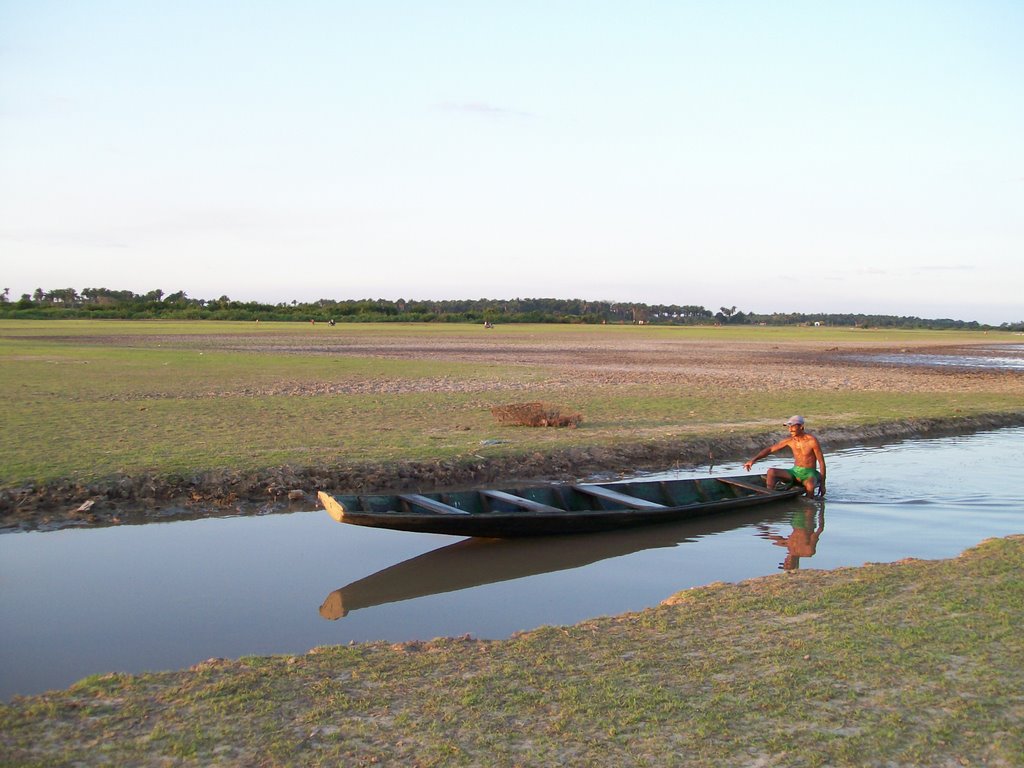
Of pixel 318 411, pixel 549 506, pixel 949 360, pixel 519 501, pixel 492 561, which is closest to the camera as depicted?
pixel 492 561

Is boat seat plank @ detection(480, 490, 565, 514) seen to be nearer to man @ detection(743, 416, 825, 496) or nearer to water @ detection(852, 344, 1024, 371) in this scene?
man @ detection(743, 416, 825, 496)

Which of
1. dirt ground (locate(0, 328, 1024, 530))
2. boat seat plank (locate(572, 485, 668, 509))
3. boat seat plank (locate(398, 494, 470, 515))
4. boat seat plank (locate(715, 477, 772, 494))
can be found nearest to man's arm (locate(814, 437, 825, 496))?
boat seat plank (locate(715, 477, 772, 494))

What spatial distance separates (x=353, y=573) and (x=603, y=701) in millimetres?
5096

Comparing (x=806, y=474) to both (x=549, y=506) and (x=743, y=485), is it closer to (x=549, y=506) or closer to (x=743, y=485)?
(x=743, y=485)

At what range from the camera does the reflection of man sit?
10674mm

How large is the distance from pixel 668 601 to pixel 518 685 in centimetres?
250

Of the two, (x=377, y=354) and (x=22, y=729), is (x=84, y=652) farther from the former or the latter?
(x=377, y=354)

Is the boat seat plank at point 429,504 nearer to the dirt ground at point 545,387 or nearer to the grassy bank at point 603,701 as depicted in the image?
the dirt ground at point 545,387

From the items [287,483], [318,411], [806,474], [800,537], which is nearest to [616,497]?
[800,537]

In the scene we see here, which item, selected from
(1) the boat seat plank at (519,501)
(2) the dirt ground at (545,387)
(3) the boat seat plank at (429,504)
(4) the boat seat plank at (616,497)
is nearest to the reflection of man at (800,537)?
(4) the boat seat plank at (616,497)

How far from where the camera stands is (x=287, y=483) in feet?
43.5

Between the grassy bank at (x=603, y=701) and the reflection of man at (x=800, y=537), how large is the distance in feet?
11.0

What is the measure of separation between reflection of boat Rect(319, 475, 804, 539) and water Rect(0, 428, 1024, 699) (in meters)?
0.29

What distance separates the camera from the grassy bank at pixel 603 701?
16.1 ft
